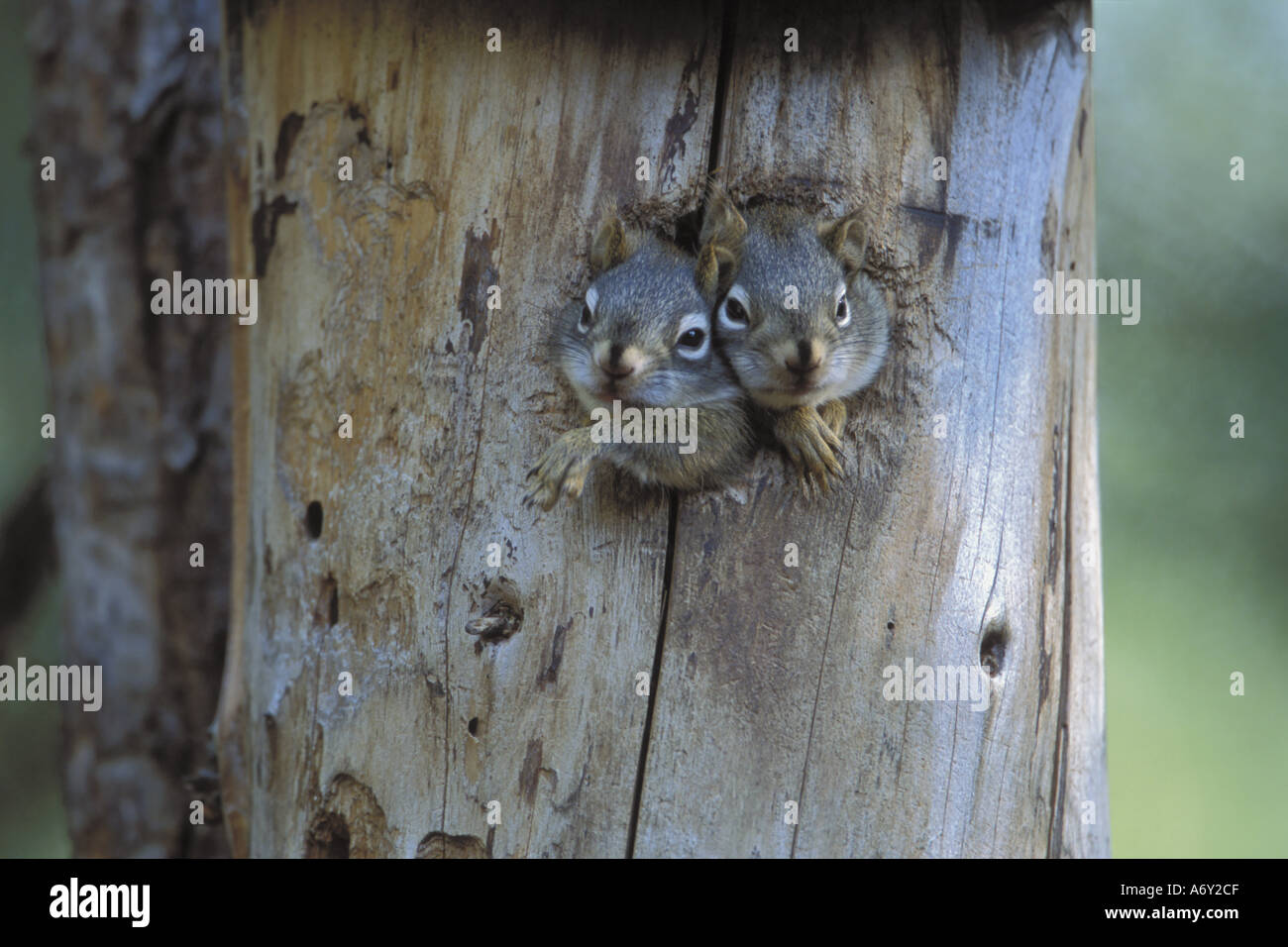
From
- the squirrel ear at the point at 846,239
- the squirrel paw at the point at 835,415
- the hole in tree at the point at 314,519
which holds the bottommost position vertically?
the hole in tree at the point at 314,519

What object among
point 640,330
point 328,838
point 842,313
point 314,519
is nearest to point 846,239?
point 842,313

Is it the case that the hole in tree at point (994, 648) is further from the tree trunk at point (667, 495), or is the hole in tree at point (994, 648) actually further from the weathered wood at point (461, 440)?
the weathered wood at point (461, 440)

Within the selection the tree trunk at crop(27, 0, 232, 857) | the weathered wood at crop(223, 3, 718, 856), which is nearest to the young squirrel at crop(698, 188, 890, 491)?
the weathered wood at crop(223, 3, 718, 856)

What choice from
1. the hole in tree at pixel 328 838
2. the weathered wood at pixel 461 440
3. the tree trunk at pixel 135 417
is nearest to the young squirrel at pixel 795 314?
the weathered wood at pixel 461 440

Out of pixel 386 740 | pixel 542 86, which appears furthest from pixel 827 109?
pixel 386 740

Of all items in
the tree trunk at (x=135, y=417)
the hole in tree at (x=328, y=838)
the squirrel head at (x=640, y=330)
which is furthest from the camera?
the tree trunk at (x=135, y=417)
